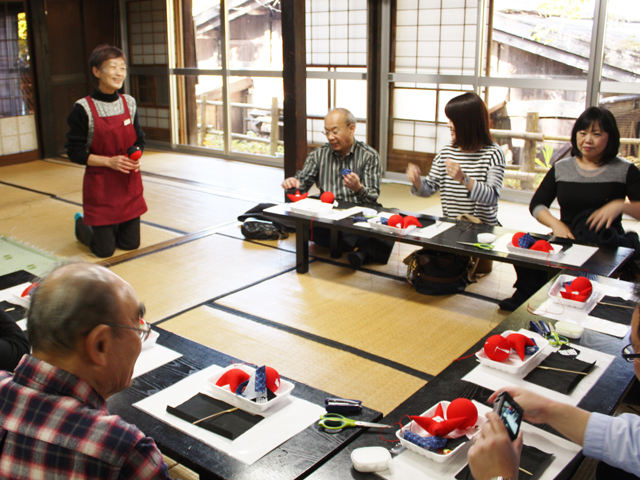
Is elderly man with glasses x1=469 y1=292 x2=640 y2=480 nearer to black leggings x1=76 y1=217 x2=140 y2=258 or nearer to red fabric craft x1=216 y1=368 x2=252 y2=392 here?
red fabric craft x1=216 y1=368 x2=252 y2=392

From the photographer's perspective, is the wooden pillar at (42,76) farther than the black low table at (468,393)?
Yes

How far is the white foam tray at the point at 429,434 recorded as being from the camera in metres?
1.27

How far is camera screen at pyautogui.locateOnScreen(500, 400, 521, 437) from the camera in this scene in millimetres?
1152

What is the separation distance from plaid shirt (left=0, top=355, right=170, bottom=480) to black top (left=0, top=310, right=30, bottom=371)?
0.65 m

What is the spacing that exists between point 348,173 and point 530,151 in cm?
253

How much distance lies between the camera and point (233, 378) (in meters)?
1.55

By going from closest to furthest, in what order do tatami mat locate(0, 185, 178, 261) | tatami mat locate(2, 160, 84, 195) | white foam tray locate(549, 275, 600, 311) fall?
white foam tray locate(549, 275, 600, 311), tatami mat locate(0, 185, 178, 261), tatami mat locate(2, 160, 84, 195)

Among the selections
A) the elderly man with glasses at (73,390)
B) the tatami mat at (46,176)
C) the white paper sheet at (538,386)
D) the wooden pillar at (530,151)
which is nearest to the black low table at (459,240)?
the white paper sheet at (538,386)

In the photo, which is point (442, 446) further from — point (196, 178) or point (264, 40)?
point (264, 40)

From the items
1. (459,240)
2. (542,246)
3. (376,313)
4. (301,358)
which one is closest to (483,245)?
(459,240)

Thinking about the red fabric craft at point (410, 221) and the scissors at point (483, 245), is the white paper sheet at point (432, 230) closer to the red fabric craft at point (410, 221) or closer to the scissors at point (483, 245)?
the red fabric craft at point (410, 221)

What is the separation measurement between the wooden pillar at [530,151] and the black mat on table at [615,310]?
11.7ft

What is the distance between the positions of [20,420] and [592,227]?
269 cm

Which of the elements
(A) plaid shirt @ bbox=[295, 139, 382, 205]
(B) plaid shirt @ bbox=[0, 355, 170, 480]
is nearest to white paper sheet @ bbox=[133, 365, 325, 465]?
(B) plaid shirt @ bbox=[0, 355, 170, 480]
